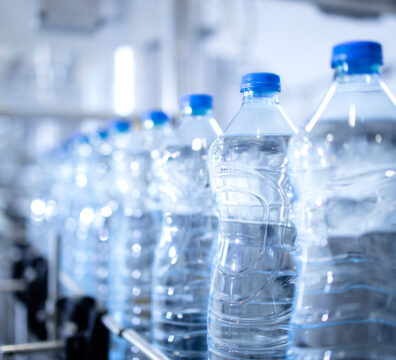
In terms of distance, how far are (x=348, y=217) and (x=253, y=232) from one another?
14 centimetres

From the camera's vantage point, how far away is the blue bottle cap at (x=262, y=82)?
585mm

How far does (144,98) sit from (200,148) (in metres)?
1.56

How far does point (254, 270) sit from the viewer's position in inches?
23.9

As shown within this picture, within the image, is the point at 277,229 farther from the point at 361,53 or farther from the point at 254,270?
the point at 361,53

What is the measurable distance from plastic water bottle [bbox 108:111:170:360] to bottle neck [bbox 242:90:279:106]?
0.32m

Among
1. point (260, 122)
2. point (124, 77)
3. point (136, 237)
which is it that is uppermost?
point (124, 77)

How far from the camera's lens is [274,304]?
61cm

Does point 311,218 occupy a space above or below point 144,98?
below

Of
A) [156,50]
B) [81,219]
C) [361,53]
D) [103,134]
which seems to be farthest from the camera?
[156,50]

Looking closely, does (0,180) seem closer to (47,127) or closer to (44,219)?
(47,127)

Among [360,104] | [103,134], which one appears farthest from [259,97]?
[103,134]

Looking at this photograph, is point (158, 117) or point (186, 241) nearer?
point (186, 241)

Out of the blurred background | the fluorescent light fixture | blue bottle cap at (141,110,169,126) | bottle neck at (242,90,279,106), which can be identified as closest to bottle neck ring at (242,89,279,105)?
bottle neck at (242,90,279,106)

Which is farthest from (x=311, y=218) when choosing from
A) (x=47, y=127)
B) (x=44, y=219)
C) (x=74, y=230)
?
(x=47, y=127)
